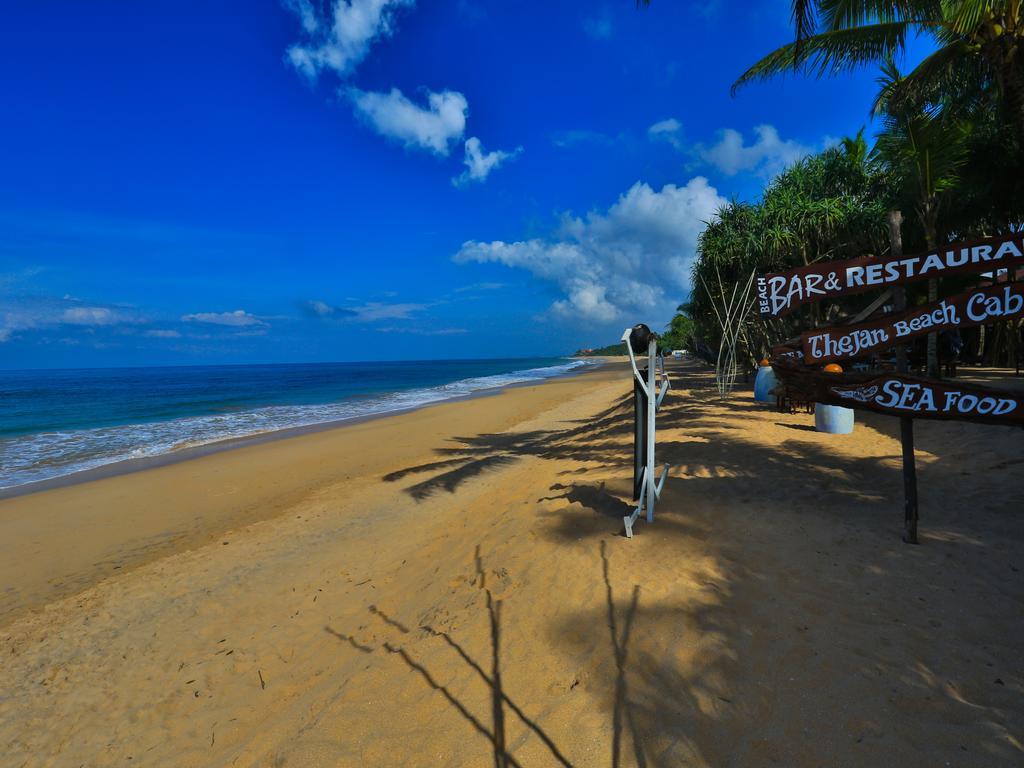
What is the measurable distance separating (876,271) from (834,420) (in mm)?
5039

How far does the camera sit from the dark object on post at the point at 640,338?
14.5 ft

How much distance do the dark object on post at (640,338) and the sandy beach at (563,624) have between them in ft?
5.91

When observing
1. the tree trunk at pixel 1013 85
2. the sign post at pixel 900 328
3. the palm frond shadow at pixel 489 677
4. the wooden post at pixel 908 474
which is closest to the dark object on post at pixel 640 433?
the sign post at pixel 900 328

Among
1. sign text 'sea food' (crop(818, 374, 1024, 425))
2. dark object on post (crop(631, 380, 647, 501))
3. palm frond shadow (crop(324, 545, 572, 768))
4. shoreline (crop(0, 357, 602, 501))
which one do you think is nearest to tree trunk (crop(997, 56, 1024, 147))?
sign text 'sea food' (crop(818, 374, 1024, 425))

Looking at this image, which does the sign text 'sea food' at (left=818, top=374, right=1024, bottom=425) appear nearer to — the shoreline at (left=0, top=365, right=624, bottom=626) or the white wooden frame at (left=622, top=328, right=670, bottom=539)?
the white wooden frame at (left=622, top=328, right=670, bottom=539)

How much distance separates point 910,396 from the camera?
3.89m

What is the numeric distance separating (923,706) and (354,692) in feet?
Answer: 11.0

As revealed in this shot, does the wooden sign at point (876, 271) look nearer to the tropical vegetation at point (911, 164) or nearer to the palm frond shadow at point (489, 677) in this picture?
the tropical vegetation at point (911, 164)

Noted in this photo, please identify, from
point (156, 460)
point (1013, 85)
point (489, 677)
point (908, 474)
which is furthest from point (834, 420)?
point (156, 460)

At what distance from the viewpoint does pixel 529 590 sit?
4066mm

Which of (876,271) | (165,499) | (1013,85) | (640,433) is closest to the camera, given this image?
(876,271)

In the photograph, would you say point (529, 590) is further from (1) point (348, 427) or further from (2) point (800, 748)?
(1) point (348, 427)

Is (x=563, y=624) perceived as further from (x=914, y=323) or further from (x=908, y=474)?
(x=914, y=323)

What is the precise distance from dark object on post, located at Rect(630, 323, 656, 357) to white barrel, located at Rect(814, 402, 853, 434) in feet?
17.8
